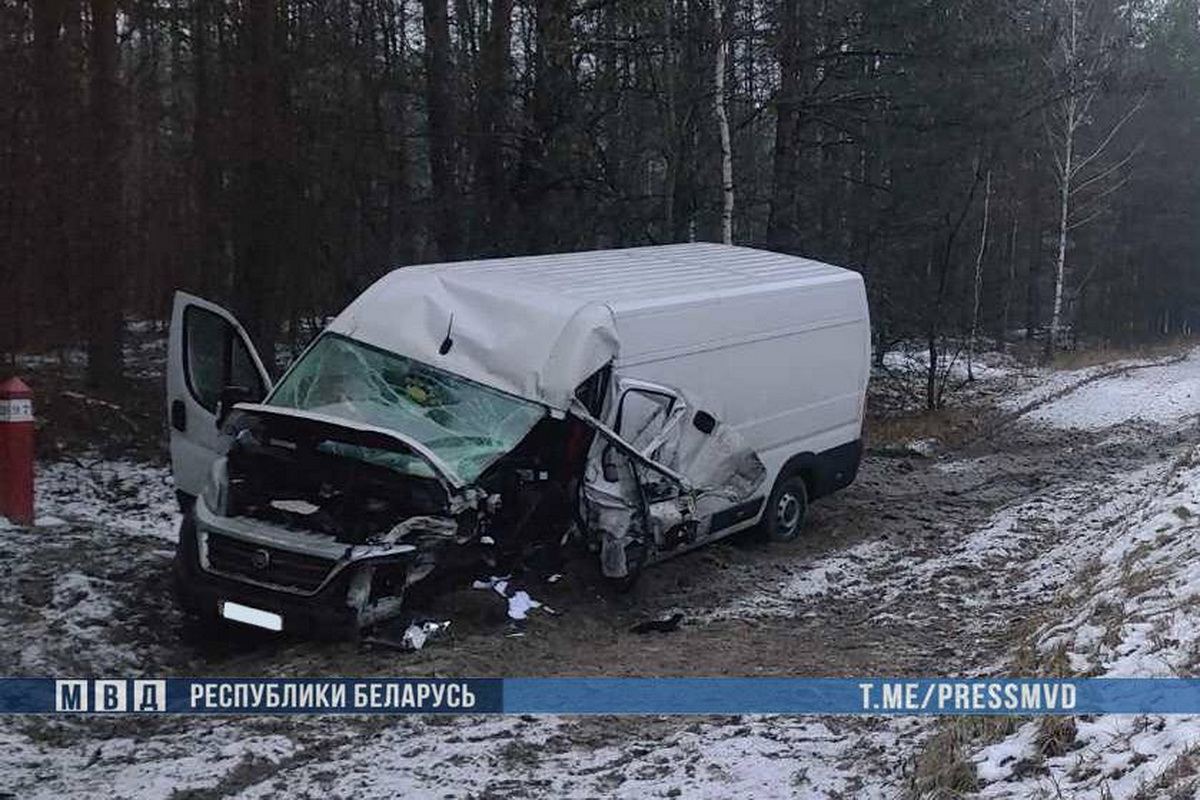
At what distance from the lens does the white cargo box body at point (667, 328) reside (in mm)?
8547

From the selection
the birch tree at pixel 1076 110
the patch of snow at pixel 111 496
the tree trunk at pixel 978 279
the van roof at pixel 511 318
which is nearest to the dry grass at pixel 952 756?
the van roof at pixel 511 318

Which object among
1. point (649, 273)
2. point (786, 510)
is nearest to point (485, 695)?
point (649, 273)

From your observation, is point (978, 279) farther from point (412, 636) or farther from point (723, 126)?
point (412, 636)

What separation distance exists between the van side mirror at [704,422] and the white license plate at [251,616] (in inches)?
127

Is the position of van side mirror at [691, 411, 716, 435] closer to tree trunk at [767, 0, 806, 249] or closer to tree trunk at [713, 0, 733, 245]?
tree trunk at [713, 0, 733, 245]

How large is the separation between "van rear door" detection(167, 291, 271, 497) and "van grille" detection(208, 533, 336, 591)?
1.64 metres

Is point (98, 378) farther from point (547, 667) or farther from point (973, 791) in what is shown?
point (973, 791)

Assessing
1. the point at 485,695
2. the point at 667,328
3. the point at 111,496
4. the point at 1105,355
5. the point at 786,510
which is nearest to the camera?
the point at 485,695

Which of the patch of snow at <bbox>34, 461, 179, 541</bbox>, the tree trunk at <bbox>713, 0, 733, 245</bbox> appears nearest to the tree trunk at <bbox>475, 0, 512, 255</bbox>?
the tree trunk at <bbox>713, 0, 733, 245</bbox>

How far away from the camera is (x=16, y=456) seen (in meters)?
9.44

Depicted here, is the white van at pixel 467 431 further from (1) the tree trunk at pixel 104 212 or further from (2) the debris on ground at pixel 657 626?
(1) the tree trunk at pixel 104 212

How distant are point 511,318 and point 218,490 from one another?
7.37 ft

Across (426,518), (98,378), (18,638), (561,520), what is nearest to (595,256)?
(561,520)

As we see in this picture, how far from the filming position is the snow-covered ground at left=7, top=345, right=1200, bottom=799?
5270 millimetres
